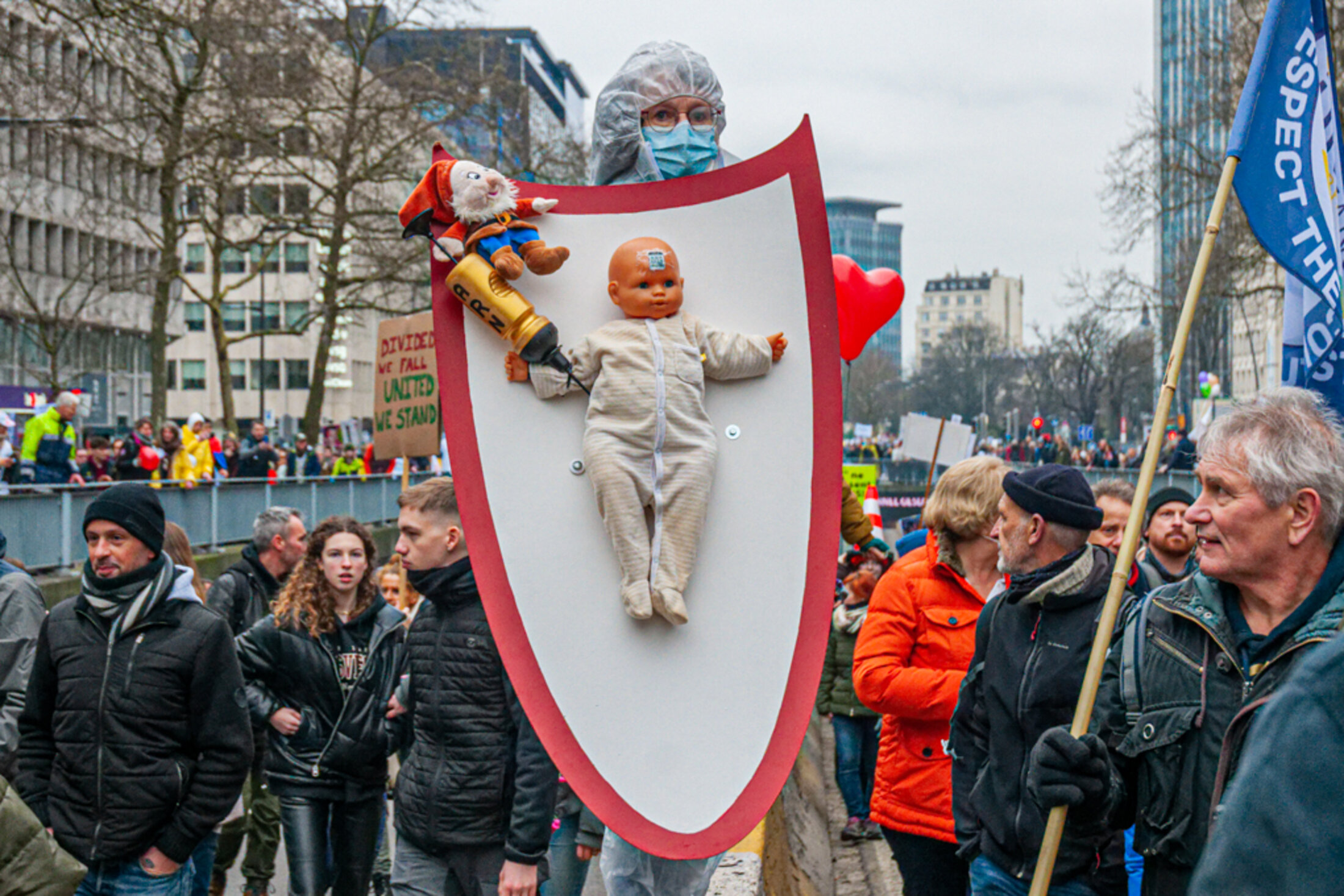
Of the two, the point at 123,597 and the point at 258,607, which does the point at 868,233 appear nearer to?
the point at 258,607

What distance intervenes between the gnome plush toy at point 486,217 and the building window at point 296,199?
87.9ft

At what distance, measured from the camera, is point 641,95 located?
13.5 feet

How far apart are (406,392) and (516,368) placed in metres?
6.27

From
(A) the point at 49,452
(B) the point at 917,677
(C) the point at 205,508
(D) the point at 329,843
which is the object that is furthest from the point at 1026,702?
(C) the point at 205,508

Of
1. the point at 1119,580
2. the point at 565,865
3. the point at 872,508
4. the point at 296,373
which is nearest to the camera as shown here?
the point at 1119,580

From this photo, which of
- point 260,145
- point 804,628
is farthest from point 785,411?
point 260,145

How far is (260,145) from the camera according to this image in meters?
26.9

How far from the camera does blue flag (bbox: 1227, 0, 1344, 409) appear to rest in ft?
12.0

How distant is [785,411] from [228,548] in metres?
15.3

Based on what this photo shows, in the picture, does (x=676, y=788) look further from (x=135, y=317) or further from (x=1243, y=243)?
(x=135, y=317)

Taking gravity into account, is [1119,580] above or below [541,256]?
below

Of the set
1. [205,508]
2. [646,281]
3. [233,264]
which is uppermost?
[233,264]

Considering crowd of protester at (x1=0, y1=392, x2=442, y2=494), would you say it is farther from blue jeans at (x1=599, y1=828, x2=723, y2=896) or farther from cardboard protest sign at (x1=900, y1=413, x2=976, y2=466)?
blue jeans at (x1=599, y1=828, x2=723, y2=896)

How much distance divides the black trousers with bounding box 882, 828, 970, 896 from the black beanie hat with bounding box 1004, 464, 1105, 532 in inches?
46.9
